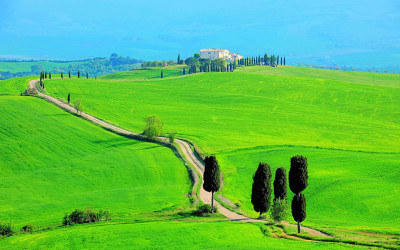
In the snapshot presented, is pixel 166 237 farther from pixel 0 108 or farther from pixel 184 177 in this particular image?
pixel 0 108

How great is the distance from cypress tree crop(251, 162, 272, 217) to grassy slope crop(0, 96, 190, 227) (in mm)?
12470

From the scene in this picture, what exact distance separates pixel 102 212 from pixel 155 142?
1788 inches

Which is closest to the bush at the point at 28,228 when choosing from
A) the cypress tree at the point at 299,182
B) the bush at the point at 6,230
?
the bush at the point at 6,230

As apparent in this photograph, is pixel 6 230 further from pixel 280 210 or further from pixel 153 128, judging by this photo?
pixel 153 128

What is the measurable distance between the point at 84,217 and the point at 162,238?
15.0 metres

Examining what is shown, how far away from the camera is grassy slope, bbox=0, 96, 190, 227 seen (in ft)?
217

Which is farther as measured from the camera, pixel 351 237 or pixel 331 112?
pixel 331 112

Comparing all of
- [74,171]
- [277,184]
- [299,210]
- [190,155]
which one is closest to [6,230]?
[74,171]

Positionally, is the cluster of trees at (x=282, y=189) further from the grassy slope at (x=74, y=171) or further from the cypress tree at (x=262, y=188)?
the grassy slope at (x=74, y=171)

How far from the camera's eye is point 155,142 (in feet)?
346

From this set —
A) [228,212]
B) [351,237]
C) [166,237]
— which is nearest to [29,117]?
[228,212]

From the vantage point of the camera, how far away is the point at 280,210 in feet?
176

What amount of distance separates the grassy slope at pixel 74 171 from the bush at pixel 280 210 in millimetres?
15835

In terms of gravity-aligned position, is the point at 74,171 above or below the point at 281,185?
below
